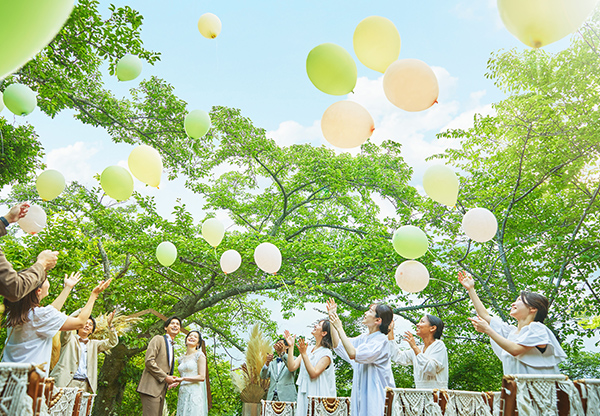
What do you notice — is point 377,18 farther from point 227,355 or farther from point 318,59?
point 227,355

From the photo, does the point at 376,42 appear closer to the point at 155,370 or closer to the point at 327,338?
the point at 327,338

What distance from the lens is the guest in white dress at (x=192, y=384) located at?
446 cm

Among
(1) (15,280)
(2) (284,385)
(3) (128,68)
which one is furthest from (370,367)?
(3) (128,68)

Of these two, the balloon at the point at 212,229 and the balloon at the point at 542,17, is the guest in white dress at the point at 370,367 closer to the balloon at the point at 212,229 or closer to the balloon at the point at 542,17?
the balloon at the point at 542,17

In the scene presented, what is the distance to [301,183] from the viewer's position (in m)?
9.95

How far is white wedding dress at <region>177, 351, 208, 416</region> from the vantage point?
4.45 m

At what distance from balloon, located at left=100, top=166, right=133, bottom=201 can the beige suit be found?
170 cm

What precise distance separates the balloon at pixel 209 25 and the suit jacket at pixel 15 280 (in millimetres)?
3460

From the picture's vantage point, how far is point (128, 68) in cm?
502

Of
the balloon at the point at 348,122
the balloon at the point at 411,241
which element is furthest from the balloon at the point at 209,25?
the balloon at the point at 411,241

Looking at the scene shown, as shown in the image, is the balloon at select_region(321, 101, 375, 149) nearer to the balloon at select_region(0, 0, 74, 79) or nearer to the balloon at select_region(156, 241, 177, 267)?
→ the balloon at select_region(0, 0, 74, 79)

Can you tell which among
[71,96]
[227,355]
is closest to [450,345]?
[227,355]

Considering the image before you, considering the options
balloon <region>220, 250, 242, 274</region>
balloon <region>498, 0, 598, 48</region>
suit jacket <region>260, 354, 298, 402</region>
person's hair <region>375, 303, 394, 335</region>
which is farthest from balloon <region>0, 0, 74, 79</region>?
suit jacket <region>260, 354, 298, 402</region>

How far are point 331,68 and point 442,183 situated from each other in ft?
6.08
